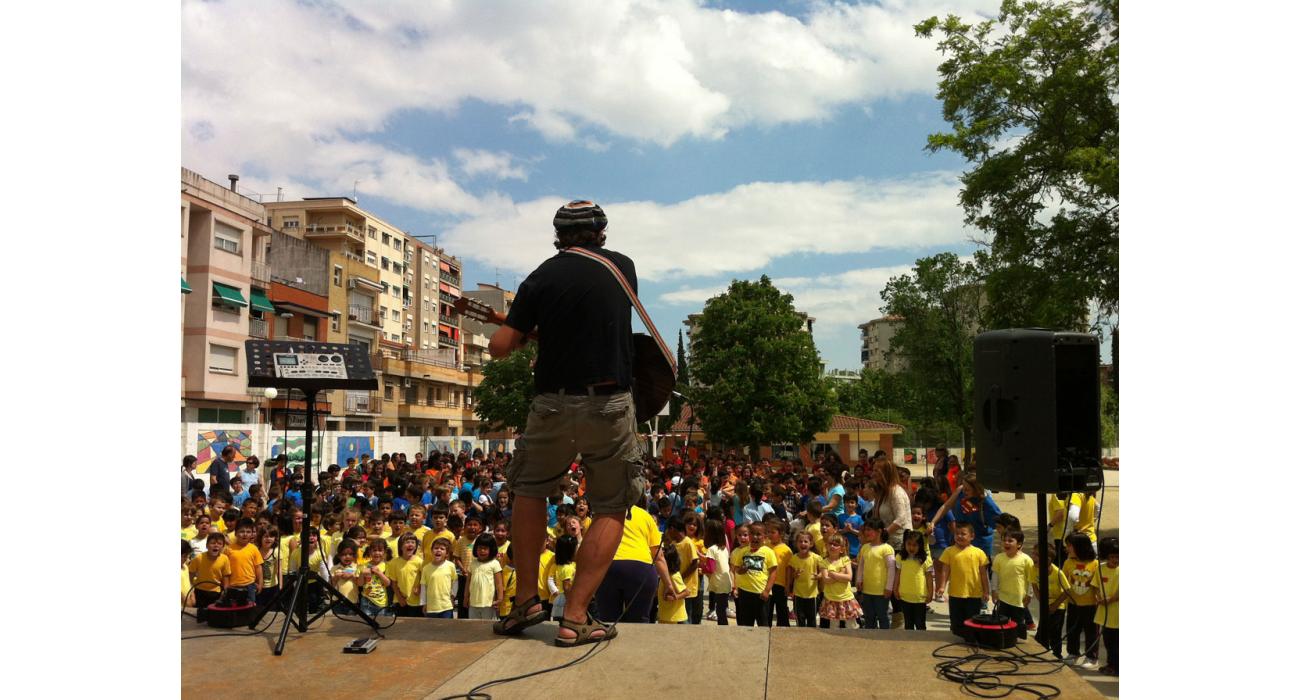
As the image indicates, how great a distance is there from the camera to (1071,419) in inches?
177

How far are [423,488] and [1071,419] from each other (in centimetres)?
1109

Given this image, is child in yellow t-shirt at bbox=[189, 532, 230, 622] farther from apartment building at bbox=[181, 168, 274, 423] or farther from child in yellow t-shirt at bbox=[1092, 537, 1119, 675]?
Result: apartment building at bbox=[181, 168, 274, 423]

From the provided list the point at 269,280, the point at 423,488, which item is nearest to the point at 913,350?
the point at 269,280

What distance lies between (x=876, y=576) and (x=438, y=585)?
3.77 metres

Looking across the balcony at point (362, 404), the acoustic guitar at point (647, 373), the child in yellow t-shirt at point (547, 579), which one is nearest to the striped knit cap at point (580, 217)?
the acoustic guitar at point (647, 373)

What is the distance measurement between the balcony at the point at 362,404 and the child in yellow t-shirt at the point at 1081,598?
46.7 meters

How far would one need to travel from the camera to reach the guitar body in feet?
12.4

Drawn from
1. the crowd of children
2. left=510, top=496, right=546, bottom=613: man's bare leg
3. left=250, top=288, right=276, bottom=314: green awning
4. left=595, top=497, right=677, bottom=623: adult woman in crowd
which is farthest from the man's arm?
left=250, top=288, right=276, bottom=314: green awning

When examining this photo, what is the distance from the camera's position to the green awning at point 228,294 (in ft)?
119

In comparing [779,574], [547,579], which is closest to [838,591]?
[779,574]

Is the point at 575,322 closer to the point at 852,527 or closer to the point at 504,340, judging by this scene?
the point at 504,340

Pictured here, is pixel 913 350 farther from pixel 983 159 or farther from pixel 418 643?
pixel 418 643

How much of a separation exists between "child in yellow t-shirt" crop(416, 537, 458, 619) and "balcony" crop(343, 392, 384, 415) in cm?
4432

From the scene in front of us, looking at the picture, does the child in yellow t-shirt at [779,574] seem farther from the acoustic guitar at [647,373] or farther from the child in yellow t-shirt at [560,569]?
the acoustic guitar at [647,373]
